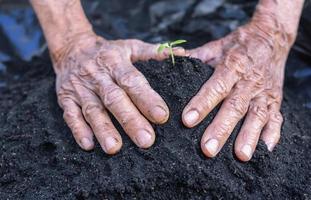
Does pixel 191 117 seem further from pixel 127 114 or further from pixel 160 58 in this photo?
pixel 160 58

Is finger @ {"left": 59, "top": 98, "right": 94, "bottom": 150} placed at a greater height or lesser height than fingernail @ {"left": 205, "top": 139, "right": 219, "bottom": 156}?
lesser

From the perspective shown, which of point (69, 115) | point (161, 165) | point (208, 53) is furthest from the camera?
point (208, 53)

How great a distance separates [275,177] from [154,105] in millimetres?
495

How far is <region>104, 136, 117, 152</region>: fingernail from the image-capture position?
165cm

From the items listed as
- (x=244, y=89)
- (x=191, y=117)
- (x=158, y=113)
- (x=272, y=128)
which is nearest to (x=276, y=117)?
(x=272, y=128)

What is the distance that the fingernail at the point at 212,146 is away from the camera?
1.62 meters

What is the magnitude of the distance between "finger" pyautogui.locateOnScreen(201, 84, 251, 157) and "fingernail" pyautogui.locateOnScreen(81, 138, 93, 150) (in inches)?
15.9

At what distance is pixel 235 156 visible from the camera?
1687mm

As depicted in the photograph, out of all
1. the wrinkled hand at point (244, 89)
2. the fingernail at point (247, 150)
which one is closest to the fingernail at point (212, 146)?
the wrinkled hand at point (244, 89)

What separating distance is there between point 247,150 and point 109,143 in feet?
1.57

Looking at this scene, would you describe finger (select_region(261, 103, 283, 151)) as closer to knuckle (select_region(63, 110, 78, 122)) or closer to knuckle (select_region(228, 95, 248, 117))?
knuckle (select_region(228, 95, 248, 117))

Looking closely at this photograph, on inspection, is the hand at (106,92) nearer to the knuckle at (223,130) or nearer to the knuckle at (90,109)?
the knuckle at (90,109)

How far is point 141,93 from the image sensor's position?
1688mm

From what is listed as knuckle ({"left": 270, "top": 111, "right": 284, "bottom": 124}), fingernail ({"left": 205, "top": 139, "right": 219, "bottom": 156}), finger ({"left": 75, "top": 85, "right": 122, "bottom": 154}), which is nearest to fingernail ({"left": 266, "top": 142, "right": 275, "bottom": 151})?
knuckle ({"left": 270, "top": 111, "right": 284, "bottom": 124})
